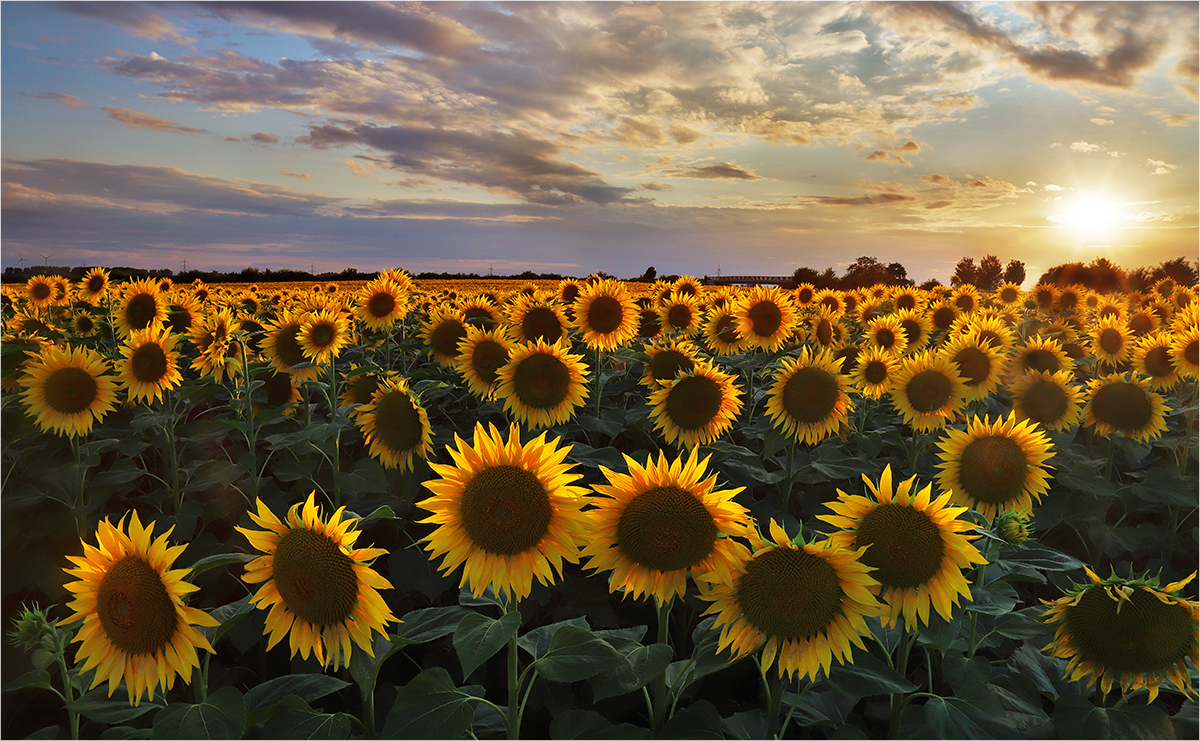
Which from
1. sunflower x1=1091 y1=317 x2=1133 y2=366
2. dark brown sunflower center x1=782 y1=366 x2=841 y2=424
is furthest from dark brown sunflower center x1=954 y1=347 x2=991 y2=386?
sunflower x1=1091 y1=317 x2=1133 y2=366

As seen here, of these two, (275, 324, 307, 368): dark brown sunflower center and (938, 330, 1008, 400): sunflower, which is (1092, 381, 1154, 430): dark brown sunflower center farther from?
(275, 324, 307, 368): dark brown sunflower center

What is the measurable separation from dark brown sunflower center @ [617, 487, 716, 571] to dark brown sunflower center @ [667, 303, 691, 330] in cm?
698

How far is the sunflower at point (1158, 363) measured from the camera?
7.51 metres

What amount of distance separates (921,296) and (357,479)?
13.0 meters

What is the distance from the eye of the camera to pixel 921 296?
13.8 meters

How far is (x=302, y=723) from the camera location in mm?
2451

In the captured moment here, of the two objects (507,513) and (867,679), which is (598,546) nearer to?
(507,513)

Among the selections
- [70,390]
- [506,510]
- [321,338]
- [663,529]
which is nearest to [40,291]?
[70,390]

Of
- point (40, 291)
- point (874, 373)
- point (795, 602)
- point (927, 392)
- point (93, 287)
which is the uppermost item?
point (93, 287)

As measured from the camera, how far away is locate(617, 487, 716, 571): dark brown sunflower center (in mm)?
2314

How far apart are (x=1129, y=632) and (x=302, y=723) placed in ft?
11.0

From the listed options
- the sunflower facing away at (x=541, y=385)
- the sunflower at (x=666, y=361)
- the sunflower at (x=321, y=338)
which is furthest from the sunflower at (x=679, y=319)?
the sunflower at (x=321, y=338)

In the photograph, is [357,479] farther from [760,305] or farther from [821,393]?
[760,305]

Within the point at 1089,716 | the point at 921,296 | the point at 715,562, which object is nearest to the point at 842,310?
the point at 921,296
